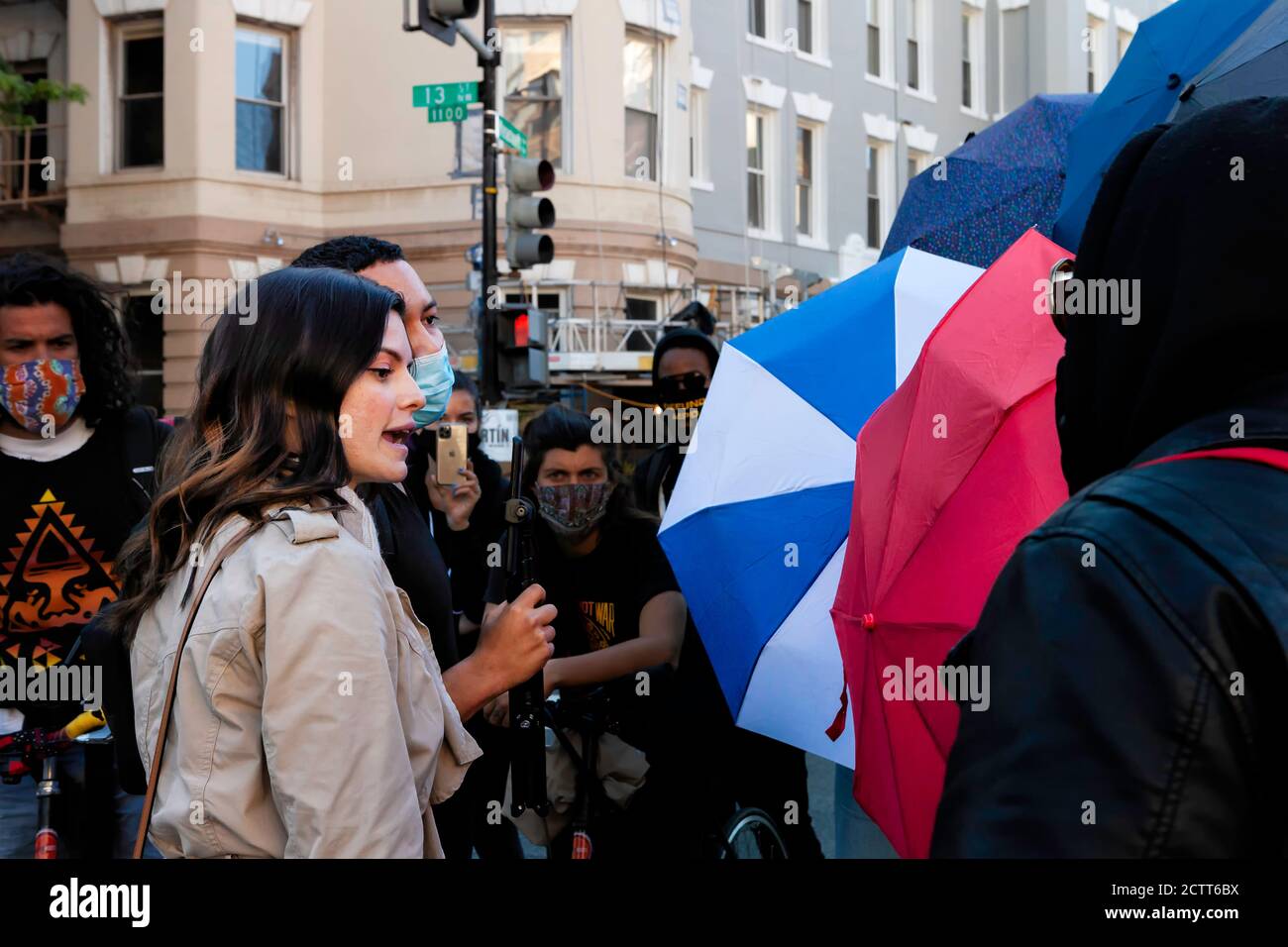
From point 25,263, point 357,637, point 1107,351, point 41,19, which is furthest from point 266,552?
point 41,19

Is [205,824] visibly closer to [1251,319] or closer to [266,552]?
[266,552]

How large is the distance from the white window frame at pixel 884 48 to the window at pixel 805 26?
122 cm

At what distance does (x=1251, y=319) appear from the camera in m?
1.33

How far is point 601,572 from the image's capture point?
457 cm

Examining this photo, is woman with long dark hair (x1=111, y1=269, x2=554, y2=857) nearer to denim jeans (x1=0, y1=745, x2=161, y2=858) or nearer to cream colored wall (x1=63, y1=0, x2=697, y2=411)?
denim jeans (x1=0, y1=745, x2=161, y2=858)

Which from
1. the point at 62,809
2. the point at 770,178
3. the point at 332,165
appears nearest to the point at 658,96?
the point at 770,178

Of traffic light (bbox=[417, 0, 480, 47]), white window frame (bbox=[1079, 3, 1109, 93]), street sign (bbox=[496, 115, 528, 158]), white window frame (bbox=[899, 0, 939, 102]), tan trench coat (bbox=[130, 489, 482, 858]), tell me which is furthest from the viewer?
white window frame (bbox=[1079, 3, 1109, 93])

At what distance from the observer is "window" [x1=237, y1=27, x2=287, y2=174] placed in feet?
61.7

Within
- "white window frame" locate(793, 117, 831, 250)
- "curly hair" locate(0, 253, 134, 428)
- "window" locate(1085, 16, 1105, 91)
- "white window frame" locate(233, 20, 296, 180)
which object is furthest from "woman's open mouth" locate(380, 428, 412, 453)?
"window" locate(1085, 16, 1105, 91)

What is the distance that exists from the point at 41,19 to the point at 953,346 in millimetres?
20116

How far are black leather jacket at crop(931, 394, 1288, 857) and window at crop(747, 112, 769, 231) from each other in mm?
21617

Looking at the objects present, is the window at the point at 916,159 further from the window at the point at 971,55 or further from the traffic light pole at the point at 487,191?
the traffic light pole at the point at 487,191

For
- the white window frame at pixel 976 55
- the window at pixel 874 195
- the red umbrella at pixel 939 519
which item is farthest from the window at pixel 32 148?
the red umbrella at pixel 939 519

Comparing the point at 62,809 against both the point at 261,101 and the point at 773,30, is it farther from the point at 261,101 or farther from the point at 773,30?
the point at 773,30
